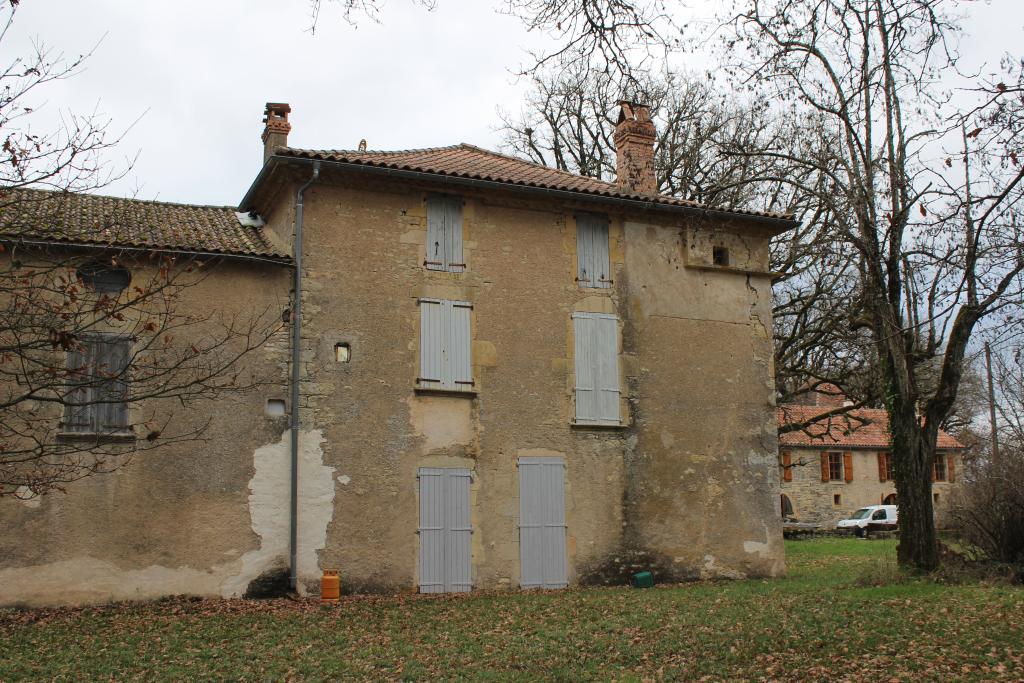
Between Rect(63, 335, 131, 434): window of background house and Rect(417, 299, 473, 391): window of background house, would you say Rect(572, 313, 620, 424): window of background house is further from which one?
Rect(63, 335, 131, 434): window of background house

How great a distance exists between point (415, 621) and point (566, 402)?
4.57 m

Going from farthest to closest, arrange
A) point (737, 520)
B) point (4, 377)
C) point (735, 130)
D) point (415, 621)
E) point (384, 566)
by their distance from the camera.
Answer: point (735, 130)
point (737, 520)
point (384, 566)
point (4, 377)
point (415, 621)

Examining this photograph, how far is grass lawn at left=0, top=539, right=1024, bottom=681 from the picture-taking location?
9086mm

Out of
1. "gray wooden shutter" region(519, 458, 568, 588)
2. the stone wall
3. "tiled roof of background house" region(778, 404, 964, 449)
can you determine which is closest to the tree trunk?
"gray wooden shutter" region(519, 458, 568, 588)

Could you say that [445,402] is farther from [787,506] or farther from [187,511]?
[787,506]

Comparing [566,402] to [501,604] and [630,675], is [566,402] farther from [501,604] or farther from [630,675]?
[630,675]

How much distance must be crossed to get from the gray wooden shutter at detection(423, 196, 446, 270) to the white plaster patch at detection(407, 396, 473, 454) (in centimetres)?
197

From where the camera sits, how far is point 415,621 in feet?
38.0

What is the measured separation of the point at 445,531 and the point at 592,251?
16.0ft

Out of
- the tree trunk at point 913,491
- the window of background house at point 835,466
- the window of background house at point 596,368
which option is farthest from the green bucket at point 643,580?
the window of background house at point 835,466

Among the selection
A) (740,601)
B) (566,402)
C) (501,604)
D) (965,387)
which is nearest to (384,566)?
(501,604)

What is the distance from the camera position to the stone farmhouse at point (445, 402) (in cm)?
1298

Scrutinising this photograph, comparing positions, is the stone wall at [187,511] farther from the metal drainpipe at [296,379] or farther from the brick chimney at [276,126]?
the brick chimney at [276,126]

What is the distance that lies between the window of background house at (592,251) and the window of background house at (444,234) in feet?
6.33
